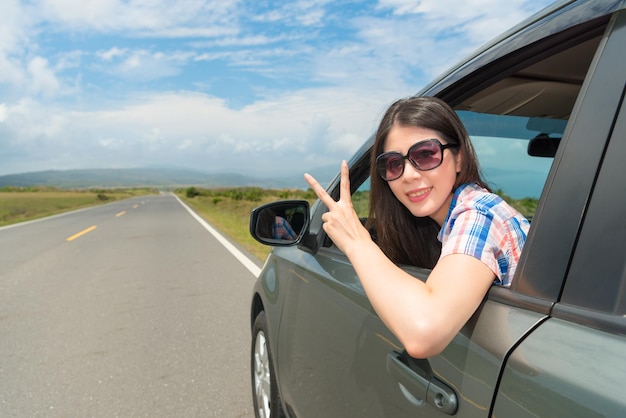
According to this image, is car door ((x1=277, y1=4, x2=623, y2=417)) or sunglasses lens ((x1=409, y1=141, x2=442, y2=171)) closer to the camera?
car door ((x1=277, y1=4, x2=623, y2=417))

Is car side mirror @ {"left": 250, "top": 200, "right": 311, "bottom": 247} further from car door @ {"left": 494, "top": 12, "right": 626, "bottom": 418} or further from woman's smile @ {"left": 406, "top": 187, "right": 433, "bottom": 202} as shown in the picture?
car door @ {"left": 494, "top": 12, "right": 626, "bottom": 418}

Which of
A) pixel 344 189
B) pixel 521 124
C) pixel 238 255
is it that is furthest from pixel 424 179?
pixel 238 255

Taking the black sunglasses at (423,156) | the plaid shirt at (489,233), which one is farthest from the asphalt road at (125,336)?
the plaid shirt at (489,233)

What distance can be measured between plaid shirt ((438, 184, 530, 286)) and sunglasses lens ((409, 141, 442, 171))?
15cm

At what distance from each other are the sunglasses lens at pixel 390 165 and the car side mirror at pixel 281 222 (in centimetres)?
76

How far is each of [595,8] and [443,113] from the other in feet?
1.60

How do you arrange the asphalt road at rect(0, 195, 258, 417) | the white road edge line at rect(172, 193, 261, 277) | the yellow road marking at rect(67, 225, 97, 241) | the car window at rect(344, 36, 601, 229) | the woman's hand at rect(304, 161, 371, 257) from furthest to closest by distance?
the yellow road marking at rect(67, 225, 97, 241) → the white road edge line at rect(172, 193, 261, 277) → the asphalt road at rect(0, 195, 258, 417) → the car window at rect(344, 36, 601, 229) → the woman's hand at rect(304, 161, 371, 257)

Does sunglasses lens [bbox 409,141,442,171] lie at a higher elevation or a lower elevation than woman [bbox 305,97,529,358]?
higher

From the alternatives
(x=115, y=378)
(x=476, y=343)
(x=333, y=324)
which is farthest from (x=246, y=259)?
(x=476, y=343)

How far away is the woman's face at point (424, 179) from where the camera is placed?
4.76 ft

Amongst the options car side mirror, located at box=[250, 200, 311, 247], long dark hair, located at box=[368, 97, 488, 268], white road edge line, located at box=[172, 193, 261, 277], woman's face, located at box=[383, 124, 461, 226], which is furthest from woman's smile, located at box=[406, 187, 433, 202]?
white road edge line, located at box=[172, 193, 261, 277]

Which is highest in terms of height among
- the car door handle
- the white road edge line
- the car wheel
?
the car door handle

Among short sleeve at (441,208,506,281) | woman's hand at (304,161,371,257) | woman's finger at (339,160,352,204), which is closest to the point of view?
short sleeve at (441,208,506,281)

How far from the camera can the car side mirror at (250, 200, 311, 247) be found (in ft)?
7.58
